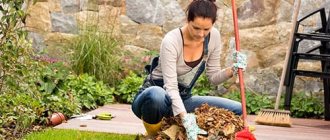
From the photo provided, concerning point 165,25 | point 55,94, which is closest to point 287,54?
point 165,25

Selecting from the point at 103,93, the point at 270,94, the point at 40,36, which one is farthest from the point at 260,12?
the point at 40,36

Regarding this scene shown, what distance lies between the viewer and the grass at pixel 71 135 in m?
4.43

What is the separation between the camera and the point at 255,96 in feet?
22.2

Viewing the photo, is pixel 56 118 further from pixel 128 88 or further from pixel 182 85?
pixel 128 88

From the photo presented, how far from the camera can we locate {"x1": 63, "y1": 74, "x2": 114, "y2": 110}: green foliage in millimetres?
6113

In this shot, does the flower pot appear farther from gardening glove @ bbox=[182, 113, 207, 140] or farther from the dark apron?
gardening glove @ bbox=[182, 113, 207, 140]

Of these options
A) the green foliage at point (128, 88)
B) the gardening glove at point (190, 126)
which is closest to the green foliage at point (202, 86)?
the green foliage at point (128, 88)

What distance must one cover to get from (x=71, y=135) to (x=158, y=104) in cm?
89

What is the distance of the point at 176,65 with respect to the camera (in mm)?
3969

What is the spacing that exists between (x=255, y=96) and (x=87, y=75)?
64.4 inches

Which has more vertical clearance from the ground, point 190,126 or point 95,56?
point 95,56

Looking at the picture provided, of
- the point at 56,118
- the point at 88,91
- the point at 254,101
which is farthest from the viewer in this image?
the point at 254,101

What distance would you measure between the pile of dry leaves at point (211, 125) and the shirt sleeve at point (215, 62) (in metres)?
0.22

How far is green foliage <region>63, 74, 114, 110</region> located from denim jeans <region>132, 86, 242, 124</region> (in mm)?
1965
